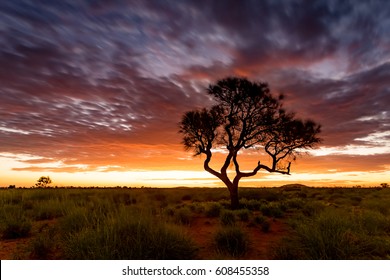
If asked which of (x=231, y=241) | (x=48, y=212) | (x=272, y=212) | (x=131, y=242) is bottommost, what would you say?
(x=231, y=241)

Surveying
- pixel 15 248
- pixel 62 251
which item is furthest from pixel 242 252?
pixel 15 248

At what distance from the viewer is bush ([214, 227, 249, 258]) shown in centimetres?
895

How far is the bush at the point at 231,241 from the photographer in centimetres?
895

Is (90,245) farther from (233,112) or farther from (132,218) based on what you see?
(233,112)

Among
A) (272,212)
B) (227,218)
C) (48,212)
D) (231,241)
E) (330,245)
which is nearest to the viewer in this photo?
(330,245)

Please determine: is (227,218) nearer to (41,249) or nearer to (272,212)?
(272,212)

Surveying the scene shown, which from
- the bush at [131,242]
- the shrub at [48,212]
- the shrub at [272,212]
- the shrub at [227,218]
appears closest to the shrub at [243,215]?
the shrub at [227,218]

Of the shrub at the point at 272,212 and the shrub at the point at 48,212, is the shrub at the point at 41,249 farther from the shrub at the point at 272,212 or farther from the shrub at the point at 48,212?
the shrub at the point at 272,212

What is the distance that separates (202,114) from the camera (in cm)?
2273

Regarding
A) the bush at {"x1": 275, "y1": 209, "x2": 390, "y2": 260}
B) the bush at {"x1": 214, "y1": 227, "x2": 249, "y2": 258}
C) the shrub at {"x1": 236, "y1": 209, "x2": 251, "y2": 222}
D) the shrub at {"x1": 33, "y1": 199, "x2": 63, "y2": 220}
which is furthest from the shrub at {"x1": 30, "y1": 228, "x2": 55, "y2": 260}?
the shrub at {"x1": 236, "y1": 209, "x2": 251, "y2": 222}

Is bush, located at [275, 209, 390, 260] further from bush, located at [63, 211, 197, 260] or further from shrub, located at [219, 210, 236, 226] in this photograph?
shrub, located at [219, 210, 236, 226]

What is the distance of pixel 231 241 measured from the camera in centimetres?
935

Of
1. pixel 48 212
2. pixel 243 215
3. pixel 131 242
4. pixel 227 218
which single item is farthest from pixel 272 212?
pixel 131 242
